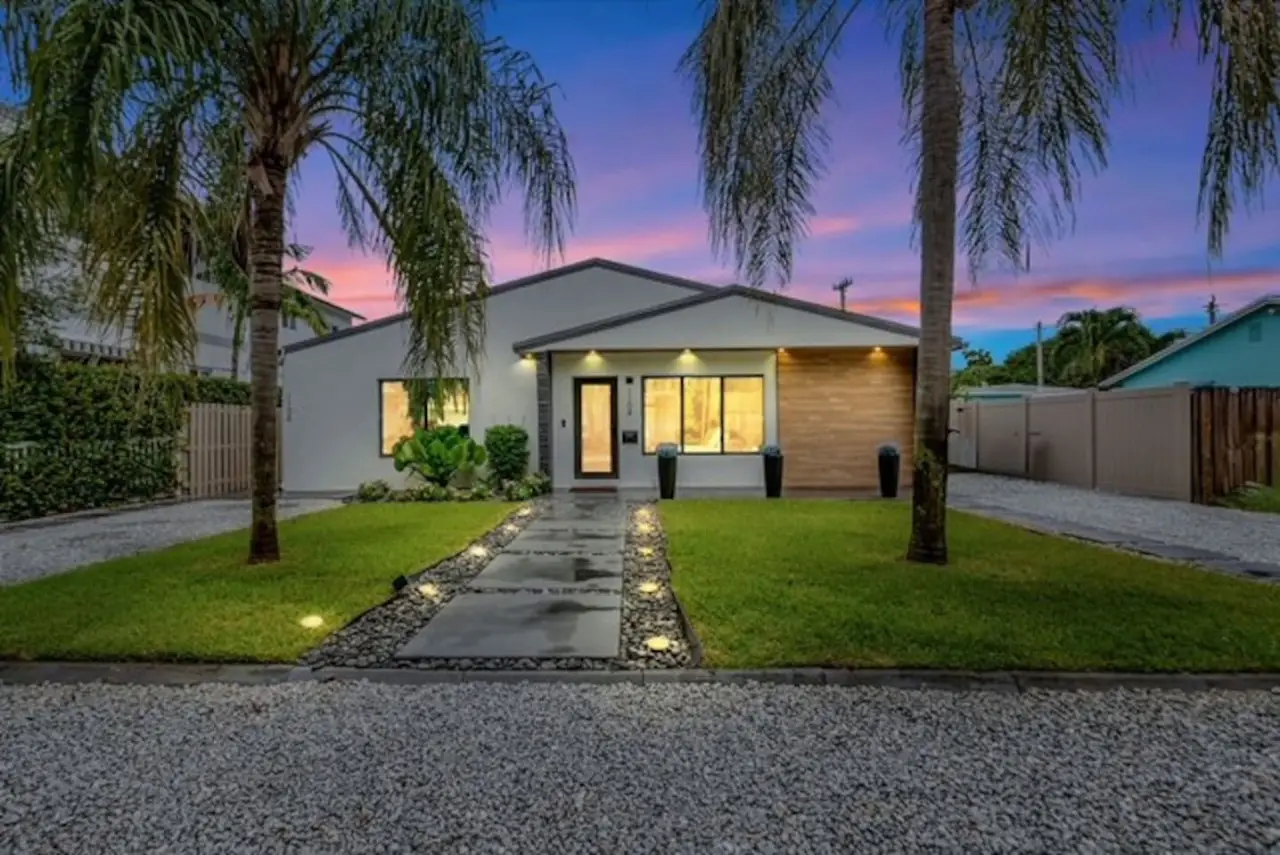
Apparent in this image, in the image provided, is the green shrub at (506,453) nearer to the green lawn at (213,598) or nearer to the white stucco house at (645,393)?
the white stucco house at (645,393)

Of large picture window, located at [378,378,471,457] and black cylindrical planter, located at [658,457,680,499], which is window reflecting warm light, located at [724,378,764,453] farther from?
large picture window, located at [378,378,471,457]

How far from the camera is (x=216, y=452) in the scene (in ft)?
48.1

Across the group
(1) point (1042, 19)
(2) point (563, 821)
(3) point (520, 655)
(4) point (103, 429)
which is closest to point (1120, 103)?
(1) point (1042, 19)

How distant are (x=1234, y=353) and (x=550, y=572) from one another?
19077 mm

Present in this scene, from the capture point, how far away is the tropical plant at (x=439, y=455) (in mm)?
13805

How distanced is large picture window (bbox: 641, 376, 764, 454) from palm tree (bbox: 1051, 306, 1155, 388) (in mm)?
26575

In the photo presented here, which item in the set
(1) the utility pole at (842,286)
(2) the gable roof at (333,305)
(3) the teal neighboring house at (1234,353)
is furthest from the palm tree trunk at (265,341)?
(1) the utility pole at (842,286)

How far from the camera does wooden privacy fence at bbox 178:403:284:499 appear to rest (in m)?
13.9

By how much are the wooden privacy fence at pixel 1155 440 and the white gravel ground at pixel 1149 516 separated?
0.47 metres

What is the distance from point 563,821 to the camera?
103 inches

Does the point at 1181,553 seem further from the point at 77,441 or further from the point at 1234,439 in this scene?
the point at 77,441

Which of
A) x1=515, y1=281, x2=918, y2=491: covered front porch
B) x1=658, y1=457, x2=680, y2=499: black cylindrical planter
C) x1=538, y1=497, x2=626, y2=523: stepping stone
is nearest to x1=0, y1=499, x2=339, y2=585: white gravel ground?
x1=538, y1=497, x2=626, y2=523: stepping stone

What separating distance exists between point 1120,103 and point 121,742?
8.66 metres

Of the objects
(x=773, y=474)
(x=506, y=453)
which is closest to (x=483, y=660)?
(x=773, y=474)
